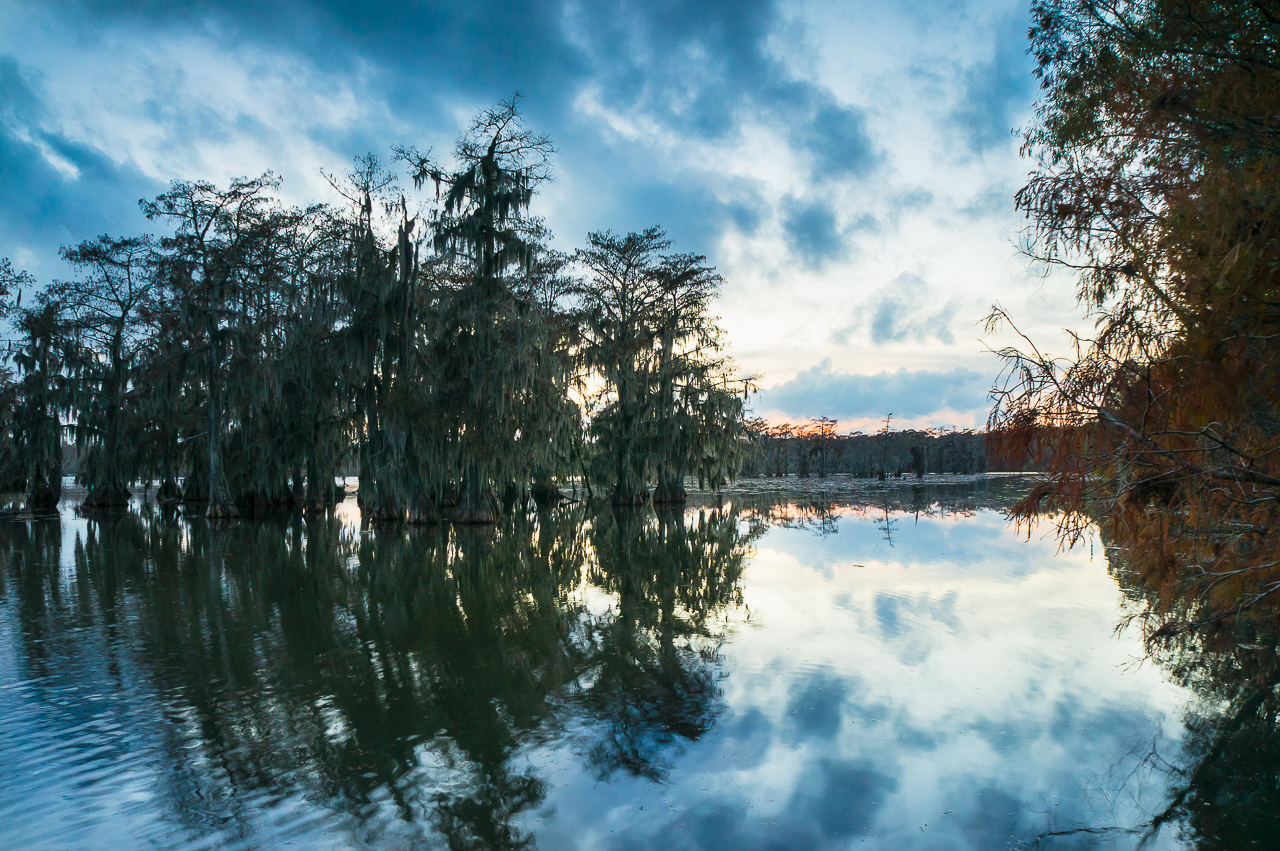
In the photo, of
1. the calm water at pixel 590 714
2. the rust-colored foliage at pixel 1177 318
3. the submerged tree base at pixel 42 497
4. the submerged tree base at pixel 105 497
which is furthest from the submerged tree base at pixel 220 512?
the rust-colored foliage at pixel 1177 318

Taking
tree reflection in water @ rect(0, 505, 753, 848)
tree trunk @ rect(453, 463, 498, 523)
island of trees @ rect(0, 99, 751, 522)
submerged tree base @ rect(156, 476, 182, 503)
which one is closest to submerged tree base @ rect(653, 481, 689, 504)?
island of trees @ rect(0, 99, 751, 522)

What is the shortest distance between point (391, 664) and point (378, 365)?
1519 centimetres

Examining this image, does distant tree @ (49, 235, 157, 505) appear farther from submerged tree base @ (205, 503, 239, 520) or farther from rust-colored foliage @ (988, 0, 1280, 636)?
rust-colored foliage @ (988, 0, 1280, 636)

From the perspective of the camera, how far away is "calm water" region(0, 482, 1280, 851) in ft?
11.7

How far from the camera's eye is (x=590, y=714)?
16.4ft

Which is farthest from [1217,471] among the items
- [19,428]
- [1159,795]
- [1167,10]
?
[19,428]

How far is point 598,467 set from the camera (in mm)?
27531

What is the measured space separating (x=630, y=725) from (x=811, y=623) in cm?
362

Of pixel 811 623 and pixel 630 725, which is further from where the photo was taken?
pixel 811 623

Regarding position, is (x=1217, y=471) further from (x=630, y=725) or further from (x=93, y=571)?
(x=93, y=571)

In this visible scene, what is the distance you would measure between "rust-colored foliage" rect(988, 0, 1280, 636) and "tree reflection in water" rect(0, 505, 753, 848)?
10.3ft

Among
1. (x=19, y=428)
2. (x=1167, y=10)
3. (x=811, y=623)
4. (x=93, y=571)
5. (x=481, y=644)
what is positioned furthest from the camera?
(x=19, y=428)

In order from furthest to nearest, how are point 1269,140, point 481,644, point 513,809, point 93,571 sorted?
point 93,571 < point 481,644 < point 1269,140 < point 513,809

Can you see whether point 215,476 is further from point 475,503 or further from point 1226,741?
point 1226,741
